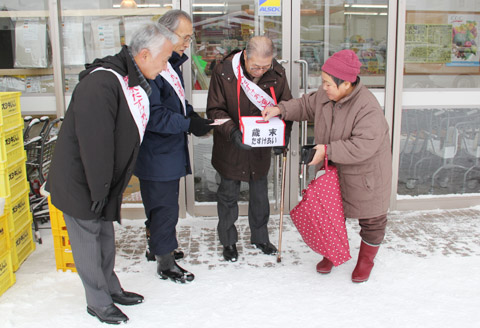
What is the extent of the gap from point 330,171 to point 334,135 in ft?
0.87

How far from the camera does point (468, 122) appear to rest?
17.5 ft

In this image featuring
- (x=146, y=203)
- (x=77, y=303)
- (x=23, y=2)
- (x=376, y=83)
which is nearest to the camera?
(x=77, y=303)

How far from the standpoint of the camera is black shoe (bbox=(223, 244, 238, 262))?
4.07 metres

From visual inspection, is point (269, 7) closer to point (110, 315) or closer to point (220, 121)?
point (220, 121)

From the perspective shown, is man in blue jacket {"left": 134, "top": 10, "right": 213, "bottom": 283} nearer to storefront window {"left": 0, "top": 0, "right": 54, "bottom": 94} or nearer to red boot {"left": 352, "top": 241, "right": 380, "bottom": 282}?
red boot {"left": 352, "top": 241, "right": 380, "bottom": 282}

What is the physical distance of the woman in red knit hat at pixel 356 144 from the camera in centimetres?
336

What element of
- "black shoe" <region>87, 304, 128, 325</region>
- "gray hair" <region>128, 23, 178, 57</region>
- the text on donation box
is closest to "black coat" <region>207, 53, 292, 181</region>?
the text on donation box

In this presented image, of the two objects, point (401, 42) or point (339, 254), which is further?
point (401, 42)

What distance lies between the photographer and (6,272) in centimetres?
359

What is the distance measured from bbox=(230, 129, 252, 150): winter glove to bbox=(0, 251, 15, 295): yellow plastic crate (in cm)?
189

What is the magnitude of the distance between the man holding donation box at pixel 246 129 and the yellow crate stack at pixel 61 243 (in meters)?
1.24

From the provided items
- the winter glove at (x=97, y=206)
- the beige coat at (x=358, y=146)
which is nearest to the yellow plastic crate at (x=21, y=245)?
the winter glove at (x=97, y=206)

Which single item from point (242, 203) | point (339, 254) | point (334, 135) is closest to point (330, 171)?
point (334, 135)

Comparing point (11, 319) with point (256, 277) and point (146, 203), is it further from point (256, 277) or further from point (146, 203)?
point (256, 277)
